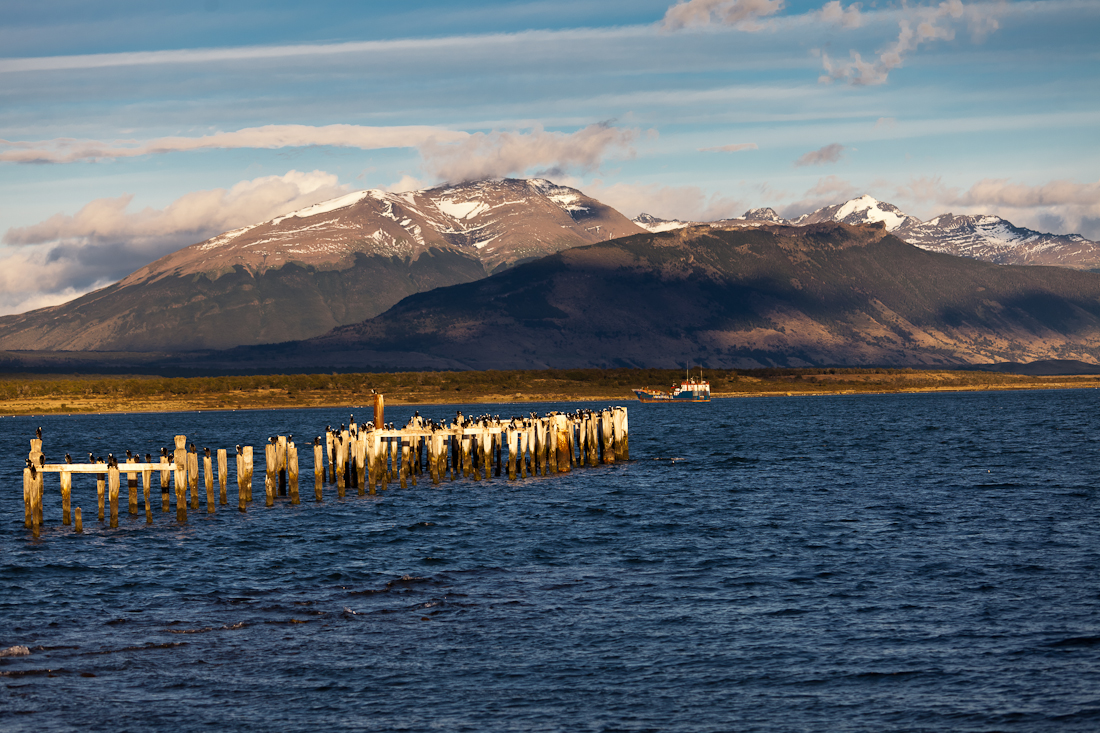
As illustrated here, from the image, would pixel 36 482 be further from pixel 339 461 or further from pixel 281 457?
pixel 339 461

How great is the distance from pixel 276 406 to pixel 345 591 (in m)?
149

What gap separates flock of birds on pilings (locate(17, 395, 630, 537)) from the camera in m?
37.0

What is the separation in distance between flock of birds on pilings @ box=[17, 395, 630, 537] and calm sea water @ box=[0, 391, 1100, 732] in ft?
3.89

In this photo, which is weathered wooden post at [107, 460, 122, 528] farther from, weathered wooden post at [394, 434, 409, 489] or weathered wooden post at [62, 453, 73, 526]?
weathered wooden post at [394, 434, 409, 489]

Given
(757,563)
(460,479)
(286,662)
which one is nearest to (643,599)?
(757,563)

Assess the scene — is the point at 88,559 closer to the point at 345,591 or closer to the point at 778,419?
the point at 345,591

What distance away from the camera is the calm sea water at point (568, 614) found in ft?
56.3

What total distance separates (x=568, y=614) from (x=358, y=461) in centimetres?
2618

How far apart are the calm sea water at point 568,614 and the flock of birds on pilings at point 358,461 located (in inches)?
46.7

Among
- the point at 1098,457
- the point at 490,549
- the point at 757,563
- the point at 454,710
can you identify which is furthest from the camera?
the point at 1098,457

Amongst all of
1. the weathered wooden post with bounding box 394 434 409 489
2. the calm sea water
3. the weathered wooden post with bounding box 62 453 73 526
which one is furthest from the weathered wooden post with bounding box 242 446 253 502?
the weathered wooden post with bounding box 394 434 409 489

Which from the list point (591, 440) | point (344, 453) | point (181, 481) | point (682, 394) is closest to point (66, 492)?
point (181, 481)

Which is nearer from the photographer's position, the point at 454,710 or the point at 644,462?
the point at 454,710

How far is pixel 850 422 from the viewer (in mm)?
115375
